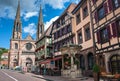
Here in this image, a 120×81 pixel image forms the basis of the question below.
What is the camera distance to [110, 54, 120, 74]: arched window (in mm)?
16312

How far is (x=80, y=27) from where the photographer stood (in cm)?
2492

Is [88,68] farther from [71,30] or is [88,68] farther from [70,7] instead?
[70,7]

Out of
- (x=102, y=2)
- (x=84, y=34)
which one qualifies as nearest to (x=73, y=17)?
(x=84, y=34)

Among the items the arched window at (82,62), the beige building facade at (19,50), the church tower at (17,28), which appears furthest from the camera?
the church tower at (17,28)

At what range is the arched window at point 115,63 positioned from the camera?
16312 millimetres

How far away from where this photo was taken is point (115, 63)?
55.2 ft

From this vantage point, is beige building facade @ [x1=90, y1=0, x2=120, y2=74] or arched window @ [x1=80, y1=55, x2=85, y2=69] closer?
beige building facade @ [x1=90, y1=0, x2=120, y2=74]

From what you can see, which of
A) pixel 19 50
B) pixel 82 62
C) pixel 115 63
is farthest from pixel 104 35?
pixel 19 50

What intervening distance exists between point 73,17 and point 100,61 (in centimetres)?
1092

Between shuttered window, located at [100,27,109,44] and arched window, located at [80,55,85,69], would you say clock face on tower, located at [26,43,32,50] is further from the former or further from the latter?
shuttered window, located at [100,27,109,44]

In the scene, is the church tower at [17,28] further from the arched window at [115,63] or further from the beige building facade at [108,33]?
the arched window at [115,63]

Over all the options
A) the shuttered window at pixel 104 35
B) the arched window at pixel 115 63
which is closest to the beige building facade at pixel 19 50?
the shuttered window at pixel 104 35

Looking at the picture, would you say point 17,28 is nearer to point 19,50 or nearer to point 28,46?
point 28,46

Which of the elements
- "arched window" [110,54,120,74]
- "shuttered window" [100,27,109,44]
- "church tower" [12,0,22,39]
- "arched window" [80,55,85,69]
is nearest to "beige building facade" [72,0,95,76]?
"arched window" [80,55,85,69]
